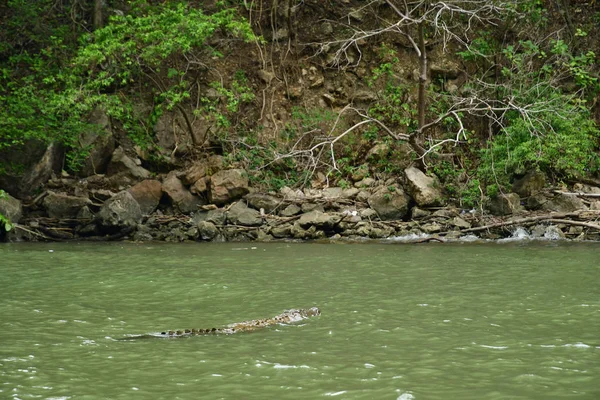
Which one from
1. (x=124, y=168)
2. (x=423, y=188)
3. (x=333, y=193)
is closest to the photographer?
(x=423, y=188)

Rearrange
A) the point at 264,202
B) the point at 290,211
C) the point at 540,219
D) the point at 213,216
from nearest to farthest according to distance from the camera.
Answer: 1. the point at 540,219
2. the point at 213,216
3. the point at 290,211
4. the point at 264,202

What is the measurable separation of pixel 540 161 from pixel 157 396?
14166 mm

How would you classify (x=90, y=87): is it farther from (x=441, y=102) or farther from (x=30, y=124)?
(x=441, y=102)

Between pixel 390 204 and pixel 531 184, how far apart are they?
139 inches

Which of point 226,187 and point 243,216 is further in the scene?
point 226,187

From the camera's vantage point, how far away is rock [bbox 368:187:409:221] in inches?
661

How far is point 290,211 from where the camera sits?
17.1 metres

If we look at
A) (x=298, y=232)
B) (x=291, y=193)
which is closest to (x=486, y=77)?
(x=291, y=193)

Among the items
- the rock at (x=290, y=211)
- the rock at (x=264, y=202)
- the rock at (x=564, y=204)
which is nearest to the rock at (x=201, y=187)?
the rock at (x=264, y=202)

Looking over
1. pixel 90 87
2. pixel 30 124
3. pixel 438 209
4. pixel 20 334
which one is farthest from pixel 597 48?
pixel 20 334

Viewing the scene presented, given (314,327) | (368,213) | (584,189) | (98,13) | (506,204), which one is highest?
(98,13)

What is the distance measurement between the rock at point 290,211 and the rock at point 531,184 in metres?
5.49

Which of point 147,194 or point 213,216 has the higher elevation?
point 147,194

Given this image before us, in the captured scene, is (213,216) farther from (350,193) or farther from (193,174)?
(350,193)
